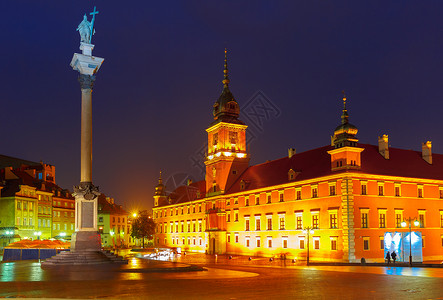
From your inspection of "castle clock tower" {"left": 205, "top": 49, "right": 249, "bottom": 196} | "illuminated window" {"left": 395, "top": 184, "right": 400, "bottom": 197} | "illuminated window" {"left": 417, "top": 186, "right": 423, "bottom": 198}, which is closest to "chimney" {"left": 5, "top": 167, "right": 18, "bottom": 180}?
"castle clock tower" {"left": 205, "top": 49, "right": 249, "bottom": 196}

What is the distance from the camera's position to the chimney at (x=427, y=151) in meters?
67.1

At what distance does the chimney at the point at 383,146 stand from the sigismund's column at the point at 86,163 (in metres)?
37.9

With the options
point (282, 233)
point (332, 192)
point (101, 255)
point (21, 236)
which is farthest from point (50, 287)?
point (21, 236)

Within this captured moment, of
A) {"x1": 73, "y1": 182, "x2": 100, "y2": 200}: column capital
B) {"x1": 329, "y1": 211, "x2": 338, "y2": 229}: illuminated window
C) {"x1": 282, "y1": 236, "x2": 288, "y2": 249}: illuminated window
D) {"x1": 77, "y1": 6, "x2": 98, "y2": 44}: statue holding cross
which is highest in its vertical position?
{"x1": 77, "y1": 6, "x2": 98, "y2": 44}: statue holding cross

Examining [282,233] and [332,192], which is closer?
[332,192]

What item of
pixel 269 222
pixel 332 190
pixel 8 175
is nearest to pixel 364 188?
pixel 332 190

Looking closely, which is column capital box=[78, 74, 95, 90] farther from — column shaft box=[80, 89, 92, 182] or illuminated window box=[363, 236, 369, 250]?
illuminated window box=[363, 236, 369, 250]

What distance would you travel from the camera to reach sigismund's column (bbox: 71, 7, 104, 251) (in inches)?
1629

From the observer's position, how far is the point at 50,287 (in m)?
23.6

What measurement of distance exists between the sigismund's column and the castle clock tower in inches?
1692

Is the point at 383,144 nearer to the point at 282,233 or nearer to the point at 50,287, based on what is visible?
the point at 282,233

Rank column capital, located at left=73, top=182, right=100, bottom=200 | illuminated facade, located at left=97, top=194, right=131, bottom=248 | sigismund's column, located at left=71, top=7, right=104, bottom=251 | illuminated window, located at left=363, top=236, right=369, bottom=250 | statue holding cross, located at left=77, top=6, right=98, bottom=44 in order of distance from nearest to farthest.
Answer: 1. sigismund's column, located at left=71, top=7, right=104, bottom=251
2. column capital, located at left=73, top=182, right=100, bottom=200
3. statue holding cross, located at left=77, top=6, right=98, bottom=44
4. illuminated window, located at left=363, top=236, right=369, bottom=250
5. illuminated facade, located at left=97, top=194, right=131, bottom=248

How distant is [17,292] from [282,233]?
49463mm

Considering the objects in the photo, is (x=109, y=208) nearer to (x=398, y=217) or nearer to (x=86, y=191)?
(x=398, y=217)
